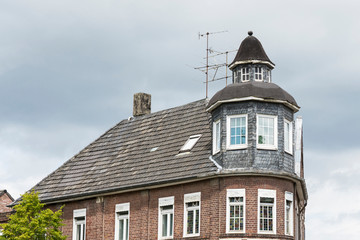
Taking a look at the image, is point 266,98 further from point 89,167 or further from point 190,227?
point 89,167

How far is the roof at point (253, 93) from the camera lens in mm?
40906

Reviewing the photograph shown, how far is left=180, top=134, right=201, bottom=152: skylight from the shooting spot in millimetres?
44203

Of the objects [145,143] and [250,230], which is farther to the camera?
[145,143]

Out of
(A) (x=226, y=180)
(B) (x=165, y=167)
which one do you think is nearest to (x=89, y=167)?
(B) (x=165, y=167)

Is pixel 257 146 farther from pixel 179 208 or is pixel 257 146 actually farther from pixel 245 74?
pixel 179 208

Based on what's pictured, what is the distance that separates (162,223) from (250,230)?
18.8 feet

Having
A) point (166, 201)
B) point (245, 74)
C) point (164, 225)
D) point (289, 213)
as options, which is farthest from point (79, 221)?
point (245, 74)

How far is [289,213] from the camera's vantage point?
41.2 m

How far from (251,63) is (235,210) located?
7.41m

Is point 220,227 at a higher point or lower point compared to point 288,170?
lower

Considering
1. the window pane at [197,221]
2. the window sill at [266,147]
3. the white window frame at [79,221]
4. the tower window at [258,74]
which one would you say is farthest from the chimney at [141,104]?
the window sill at [266,147]

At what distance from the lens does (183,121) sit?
47875mm

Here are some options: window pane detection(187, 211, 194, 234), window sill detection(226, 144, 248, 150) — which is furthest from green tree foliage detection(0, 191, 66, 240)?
window sill detection(226, 144, 248, 150)

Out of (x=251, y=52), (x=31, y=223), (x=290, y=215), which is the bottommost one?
(x=31, y=223)
